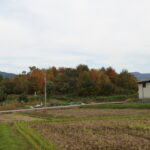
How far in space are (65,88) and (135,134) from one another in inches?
2986

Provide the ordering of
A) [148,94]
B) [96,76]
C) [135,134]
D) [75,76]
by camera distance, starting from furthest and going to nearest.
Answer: [75,76] → [96,76] → [148,94] → [135,134]

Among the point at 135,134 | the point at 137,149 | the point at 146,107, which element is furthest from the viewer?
the point at 146,107

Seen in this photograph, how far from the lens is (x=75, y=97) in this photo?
79875mm

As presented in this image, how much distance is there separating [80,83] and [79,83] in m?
0.68

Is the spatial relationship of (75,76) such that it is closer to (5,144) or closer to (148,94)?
(148,94)

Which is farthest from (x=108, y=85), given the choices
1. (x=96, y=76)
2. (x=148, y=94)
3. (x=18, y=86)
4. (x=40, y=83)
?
(x=148, y=94)

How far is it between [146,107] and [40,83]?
58.8 meters

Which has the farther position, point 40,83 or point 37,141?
point 40,83

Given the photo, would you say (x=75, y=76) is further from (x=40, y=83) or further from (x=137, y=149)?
(x=137, y=149)

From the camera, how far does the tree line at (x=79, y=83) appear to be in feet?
269

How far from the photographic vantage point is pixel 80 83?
271 feet

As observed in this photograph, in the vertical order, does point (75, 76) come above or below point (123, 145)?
above

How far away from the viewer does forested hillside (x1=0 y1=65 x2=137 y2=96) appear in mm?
81938

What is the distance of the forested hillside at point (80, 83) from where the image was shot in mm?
81938
